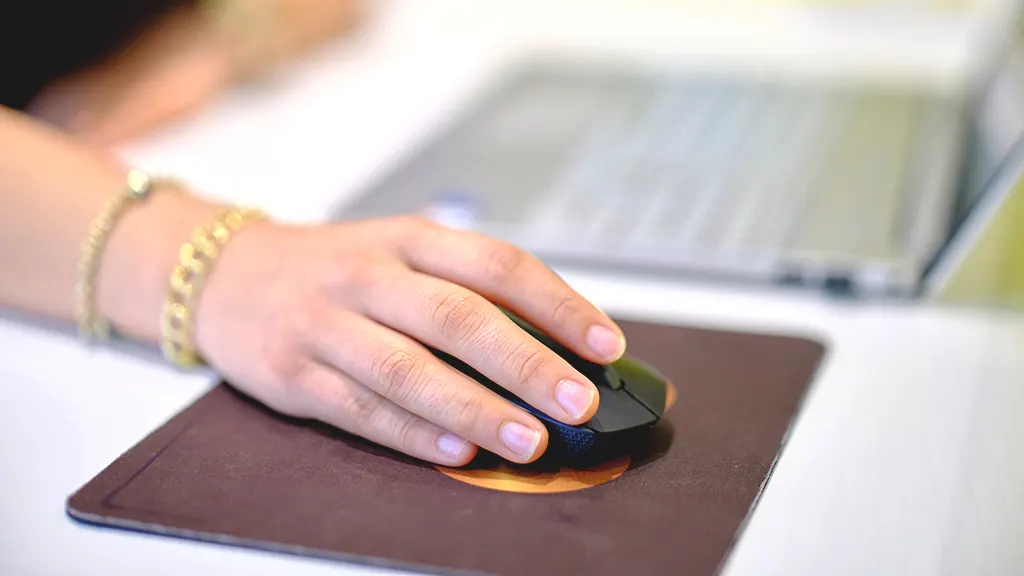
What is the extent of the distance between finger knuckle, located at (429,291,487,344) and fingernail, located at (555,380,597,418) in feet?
0.18

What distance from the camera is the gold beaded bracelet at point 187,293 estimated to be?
1.98 feet

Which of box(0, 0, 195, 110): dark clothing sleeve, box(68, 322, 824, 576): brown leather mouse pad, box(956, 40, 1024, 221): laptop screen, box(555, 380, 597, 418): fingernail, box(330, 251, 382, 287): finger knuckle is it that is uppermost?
box(956, 40, 1024, 221): laptop screen

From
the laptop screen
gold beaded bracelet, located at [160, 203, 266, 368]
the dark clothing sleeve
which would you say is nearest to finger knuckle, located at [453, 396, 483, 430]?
gold beaded bracelet, located at [160, 203, 266, 368]

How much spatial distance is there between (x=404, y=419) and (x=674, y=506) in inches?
5.5

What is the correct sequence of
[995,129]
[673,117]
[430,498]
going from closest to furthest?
1. [430,498]
2. [995,129]
3. [673,117]

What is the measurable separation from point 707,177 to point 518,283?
1.18 feet

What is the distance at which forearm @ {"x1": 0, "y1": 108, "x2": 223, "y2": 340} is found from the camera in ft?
2.06

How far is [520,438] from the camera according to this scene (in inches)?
19.1

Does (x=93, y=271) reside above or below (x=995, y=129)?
below

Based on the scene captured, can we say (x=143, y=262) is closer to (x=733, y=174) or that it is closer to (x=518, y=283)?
(x=518, y=283)

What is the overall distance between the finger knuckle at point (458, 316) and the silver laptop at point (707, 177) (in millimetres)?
235

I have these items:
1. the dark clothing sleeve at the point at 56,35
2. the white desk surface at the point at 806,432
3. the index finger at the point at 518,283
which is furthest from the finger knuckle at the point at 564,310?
the dark clothing sleeve at the point at 56,35

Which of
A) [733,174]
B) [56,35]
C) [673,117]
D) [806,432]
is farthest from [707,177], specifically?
[56,35]

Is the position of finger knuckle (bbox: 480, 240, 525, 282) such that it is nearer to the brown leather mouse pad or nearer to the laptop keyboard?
the brown leather mouse pad
